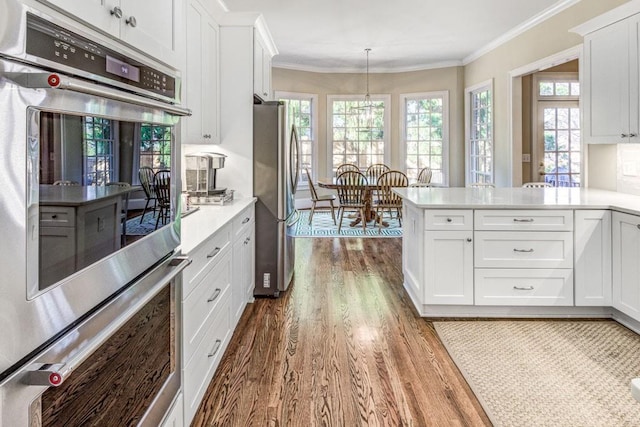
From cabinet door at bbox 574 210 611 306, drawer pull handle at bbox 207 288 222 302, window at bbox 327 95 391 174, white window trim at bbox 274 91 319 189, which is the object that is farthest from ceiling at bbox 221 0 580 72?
drawer pull handle at bbox 207 288 222 302

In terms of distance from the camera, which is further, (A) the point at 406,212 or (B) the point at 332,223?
(B) the point at 332,223

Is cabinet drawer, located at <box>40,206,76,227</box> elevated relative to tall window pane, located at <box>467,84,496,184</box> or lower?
lower

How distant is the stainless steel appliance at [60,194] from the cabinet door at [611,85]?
3389 mm

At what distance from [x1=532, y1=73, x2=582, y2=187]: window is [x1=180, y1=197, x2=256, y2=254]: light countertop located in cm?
483

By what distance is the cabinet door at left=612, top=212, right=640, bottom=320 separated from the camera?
2.81m

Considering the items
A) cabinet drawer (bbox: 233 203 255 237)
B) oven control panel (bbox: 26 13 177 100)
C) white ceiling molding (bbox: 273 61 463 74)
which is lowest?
cabinet drawer (bbox: 233 203 255 237)

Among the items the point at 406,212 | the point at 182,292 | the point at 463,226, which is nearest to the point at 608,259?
the point at 463,226

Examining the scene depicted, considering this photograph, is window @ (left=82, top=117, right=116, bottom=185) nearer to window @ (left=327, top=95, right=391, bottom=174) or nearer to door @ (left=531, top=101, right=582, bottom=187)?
door @ (left=531, top=101, right=582, bottom=187)

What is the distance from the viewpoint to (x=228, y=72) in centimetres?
365

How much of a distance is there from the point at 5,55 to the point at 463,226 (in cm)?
286

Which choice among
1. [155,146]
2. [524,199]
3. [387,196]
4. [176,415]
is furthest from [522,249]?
[387,196]

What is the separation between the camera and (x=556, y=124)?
6414 millimetres

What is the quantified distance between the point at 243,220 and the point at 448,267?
1510 mm

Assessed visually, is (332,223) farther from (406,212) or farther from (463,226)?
(463,226)
